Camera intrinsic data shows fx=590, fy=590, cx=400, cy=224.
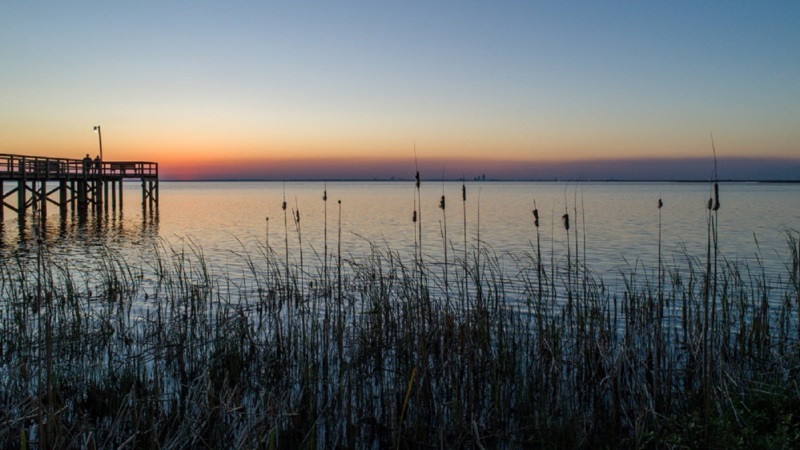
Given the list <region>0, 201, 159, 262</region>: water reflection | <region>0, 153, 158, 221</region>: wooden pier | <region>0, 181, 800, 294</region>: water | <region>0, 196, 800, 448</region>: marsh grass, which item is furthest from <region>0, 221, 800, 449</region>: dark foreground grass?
<region>0, 153, 158, 221</region>: wooden pier

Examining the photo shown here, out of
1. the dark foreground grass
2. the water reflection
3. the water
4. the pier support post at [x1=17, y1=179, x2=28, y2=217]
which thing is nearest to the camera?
Answer: the dark foreground grass

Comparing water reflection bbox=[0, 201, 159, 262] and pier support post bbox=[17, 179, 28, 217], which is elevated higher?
pier support post bbox=[17, 179, 28, 217]

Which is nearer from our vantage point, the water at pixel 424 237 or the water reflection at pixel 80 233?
the water at pixel 424 237

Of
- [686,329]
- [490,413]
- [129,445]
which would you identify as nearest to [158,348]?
[129,445]

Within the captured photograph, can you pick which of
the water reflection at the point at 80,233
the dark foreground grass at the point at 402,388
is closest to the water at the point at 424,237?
the water reflection at the point at 80,233

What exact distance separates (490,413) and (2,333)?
7.17 meters

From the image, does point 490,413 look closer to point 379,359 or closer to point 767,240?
point 379,359

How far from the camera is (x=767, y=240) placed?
24500mm

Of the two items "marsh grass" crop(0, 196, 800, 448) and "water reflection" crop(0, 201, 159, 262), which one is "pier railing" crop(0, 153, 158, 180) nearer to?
"water reflection" crop(0, 201, 159, 262)

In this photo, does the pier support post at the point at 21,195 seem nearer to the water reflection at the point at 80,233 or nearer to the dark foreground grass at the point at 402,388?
the water reflection at the point at 80,233

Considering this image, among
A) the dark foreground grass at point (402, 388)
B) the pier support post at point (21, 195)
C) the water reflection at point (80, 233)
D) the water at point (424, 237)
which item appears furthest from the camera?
the pier support post at point (21, 195)

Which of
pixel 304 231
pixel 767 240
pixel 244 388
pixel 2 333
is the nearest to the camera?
pixel 244 388

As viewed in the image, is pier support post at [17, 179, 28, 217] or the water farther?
pier support post at [17, 179, 28, 217]

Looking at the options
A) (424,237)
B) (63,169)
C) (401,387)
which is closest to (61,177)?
(63,169)
